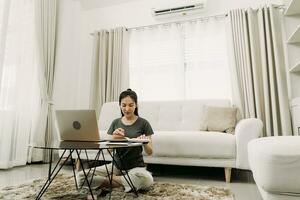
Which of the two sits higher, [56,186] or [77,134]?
[77,134]

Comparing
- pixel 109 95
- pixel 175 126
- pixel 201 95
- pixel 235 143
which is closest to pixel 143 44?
pixel 109 95

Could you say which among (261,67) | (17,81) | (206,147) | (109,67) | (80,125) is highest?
(109,67)

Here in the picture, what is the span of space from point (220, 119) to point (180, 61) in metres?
1.23

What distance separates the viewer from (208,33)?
11.5 feet

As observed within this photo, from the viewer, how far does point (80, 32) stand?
4.23 meters

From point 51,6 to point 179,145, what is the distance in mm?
2722

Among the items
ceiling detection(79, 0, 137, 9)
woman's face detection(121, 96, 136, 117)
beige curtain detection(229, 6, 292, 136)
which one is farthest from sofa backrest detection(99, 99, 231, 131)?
ceiling detection(79, 0, 137, 9)

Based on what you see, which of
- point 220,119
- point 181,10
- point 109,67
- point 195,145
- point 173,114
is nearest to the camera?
point 195,145

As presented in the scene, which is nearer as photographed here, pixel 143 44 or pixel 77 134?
pixel 77 134

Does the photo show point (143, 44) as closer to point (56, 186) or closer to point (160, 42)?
point (160, 42)

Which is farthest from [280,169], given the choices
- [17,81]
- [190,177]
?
[17,81]

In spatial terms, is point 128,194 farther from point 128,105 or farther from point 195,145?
point 195,145

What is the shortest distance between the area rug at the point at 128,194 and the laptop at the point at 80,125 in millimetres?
398

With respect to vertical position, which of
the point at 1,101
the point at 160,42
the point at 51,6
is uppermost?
the point at 51,6
